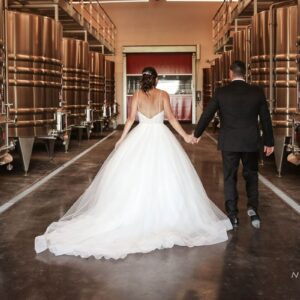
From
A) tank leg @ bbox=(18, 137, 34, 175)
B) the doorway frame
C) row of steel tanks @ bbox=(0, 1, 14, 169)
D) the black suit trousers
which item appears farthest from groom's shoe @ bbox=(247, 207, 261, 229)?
the doorway frame

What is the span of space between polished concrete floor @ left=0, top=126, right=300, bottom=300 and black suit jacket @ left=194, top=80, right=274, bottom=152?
2.44 feet

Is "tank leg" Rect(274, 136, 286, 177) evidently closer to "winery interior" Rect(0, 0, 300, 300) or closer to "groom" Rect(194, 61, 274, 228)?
"winery interior" Rect(0, 0, 300, 300)

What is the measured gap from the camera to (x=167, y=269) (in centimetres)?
346

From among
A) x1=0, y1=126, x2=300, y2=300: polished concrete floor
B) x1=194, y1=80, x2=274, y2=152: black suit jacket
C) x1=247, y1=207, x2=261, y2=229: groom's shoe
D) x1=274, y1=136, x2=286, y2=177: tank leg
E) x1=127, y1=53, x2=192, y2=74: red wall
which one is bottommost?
x1=0, y1=126, x2=300, y2=300: polished concrete floor

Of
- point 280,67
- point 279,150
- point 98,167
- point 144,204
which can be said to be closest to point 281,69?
point 280,67

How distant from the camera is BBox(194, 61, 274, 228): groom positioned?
4465mm

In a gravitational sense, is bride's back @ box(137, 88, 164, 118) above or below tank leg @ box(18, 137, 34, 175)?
above

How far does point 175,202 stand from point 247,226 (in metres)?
0.75

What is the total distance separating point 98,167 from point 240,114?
4.66 m

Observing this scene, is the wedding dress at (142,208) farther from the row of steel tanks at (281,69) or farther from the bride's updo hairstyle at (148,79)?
the row of steel tanks at (281,69)

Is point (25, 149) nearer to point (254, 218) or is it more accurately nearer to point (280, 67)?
point (280, 67)

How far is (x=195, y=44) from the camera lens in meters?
22.8

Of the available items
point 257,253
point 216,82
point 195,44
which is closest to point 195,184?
point 257,253

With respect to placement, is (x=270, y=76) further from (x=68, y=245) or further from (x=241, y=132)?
(x=68, y=245)
